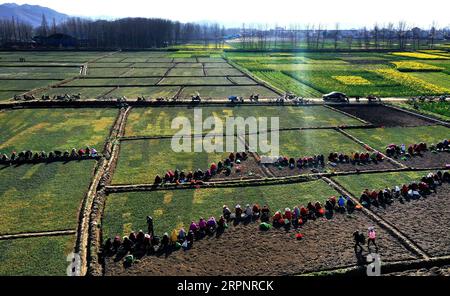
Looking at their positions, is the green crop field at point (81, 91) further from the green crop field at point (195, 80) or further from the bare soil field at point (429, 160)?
the bare soil field at point (429, 160)

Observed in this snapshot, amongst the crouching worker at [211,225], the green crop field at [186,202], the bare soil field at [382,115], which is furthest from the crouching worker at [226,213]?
the bare soil field at [382,115]

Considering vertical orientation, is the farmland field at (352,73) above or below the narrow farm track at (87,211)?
above

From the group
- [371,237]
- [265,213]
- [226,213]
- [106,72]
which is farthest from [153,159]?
[106,72]

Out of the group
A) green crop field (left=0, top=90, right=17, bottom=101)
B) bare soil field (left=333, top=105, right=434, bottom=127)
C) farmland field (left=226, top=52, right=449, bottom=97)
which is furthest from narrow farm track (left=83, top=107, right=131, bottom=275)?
farmland field (left=226, top=52, right=449, bottom=97)

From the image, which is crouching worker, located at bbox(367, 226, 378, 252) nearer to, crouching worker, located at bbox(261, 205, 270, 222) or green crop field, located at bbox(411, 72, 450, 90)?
crouching worker, located at bbox(261, 205, 270, 222)

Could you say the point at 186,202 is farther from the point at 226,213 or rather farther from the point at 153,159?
the point at 153,159
